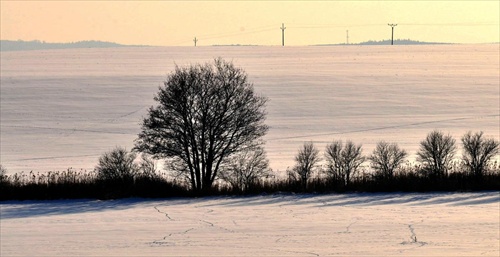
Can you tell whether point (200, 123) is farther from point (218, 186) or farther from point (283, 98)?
point (283, 98)

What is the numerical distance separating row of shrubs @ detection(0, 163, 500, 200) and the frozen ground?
0.78 meters

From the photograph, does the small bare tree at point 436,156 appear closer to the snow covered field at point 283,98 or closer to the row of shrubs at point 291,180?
the row of shrubs at point 291,180

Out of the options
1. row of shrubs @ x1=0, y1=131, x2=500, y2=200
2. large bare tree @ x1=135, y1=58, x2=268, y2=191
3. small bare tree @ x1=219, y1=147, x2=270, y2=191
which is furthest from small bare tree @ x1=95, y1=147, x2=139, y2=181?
small bare tree @ x1=219, y1=147, x2=270, y2=191

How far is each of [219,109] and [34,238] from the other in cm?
1152

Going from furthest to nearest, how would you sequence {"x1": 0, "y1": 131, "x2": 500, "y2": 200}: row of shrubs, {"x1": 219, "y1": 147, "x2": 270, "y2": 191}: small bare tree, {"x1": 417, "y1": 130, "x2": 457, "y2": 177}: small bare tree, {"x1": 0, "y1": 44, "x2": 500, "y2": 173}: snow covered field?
{"x1": 0, "y1": 44, "x2": 500, "y2": 173}: snow covered field < {"x1": 417, "y1": 130, "x2": 457, "y2": 177}: small bare tree < {"x1": 219, "y1": 147, "x2": 270, "y2": 191}: small bare tree < {"x1": 0, "y1": 131, "x2": 500, "y2": 200}: row of shrubs

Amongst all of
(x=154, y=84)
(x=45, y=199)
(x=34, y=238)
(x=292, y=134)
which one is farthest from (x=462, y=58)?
(x=34, y=238)

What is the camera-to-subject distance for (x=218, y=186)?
28.2 metres

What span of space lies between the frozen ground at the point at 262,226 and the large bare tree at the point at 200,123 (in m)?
3.30

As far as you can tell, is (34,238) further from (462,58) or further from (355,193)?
(462,58)

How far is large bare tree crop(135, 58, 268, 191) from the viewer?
29.3 m

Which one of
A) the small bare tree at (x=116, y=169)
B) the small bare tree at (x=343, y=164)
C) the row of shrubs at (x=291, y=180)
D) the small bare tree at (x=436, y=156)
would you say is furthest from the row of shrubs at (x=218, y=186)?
the small bare tree at (x=436, y=156)

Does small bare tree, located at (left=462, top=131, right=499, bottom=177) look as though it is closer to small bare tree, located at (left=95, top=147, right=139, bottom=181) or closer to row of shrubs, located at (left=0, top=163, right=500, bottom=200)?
row of shrubs, located at (left=0, top=163, right=500, bottom=200)

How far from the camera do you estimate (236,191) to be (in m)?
27.4

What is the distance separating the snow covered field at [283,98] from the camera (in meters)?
43.5
